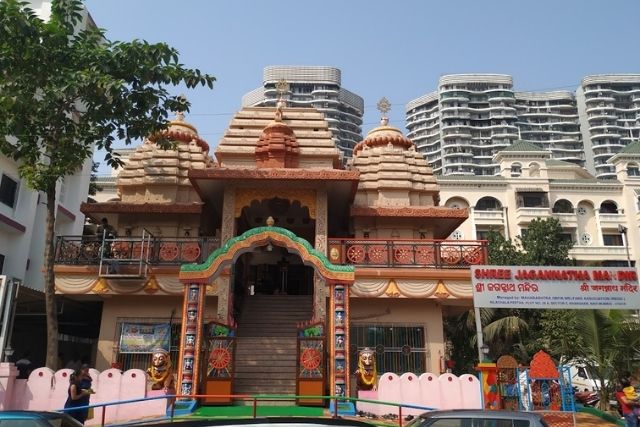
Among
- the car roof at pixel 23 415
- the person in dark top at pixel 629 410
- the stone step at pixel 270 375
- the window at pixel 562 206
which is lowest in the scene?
the person in dark top at pixel 629 410

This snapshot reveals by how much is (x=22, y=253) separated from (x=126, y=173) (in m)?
4.50

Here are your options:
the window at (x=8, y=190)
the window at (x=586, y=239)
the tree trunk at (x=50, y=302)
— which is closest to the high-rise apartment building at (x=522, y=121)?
the window at (x=586, y=239)

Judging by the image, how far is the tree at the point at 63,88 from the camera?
37.8 ft

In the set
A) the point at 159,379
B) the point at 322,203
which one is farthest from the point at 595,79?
the point at 159,379

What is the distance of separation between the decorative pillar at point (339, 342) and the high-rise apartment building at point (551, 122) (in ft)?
302

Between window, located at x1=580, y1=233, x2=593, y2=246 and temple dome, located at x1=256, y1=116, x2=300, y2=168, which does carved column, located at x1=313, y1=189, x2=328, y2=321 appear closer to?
temple dome, located at x1=256, y1=116, x2=300, y2=168

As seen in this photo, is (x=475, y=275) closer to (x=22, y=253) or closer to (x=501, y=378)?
(x=501, y=378)

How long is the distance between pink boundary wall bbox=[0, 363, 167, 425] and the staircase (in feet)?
7.62

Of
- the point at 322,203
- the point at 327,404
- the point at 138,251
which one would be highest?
the point at 322,203

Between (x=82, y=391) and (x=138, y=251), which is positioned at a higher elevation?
(x=138, y=251)

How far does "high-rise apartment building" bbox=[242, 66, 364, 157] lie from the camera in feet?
329

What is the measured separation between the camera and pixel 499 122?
3752 inches

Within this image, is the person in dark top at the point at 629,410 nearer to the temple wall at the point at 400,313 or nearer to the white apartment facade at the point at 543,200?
the temple wall at the point at 400,313

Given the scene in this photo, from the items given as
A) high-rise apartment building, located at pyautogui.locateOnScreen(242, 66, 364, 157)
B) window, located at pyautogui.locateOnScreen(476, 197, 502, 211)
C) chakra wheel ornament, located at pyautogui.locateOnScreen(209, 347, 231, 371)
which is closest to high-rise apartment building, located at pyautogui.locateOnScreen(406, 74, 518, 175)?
high-rise apartment building, located at pyautogui.locateOnScreen(242, 66, 364, 157)
